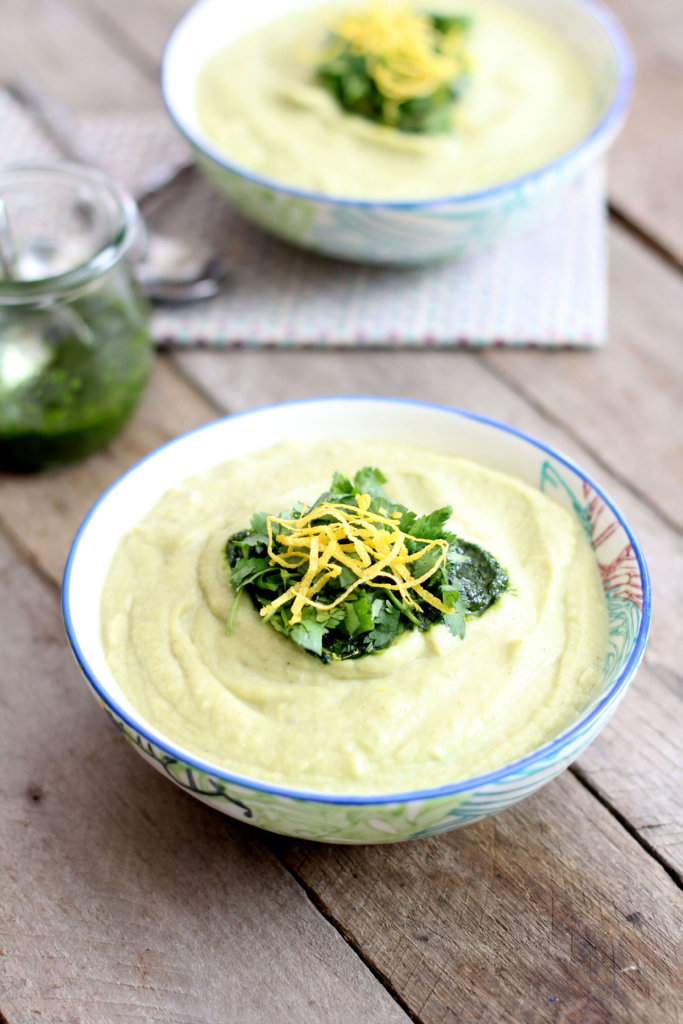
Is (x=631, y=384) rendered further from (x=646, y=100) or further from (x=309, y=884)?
(x=309, y=884)

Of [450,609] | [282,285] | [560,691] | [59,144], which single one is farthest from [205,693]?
[59,144]

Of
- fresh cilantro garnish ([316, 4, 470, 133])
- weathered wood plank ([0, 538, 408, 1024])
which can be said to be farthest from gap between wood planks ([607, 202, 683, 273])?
weathered wood plank ([0, 538, 408, 1024])

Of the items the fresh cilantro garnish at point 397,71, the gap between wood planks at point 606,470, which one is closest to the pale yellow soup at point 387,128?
the fresh cilantro garnish at point 397,71

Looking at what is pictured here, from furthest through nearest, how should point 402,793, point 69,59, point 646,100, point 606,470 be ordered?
1. point 69,59
2. point 646,100
3. point 606,470
4. point 402,793

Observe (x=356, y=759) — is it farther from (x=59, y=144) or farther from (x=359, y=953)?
(x=59, y=144)

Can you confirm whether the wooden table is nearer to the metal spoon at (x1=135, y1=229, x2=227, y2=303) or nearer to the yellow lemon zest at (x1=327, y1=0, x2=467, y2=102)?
the metal spoon at (x1=135, y1=229, x2=227, y2=303)

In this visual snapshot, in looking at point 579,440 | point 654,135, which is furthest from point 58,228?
point 654,135

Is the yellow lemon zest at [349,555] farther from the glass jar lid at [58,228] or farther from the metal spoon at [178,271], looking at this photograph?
the metal spoon at [178,271]
